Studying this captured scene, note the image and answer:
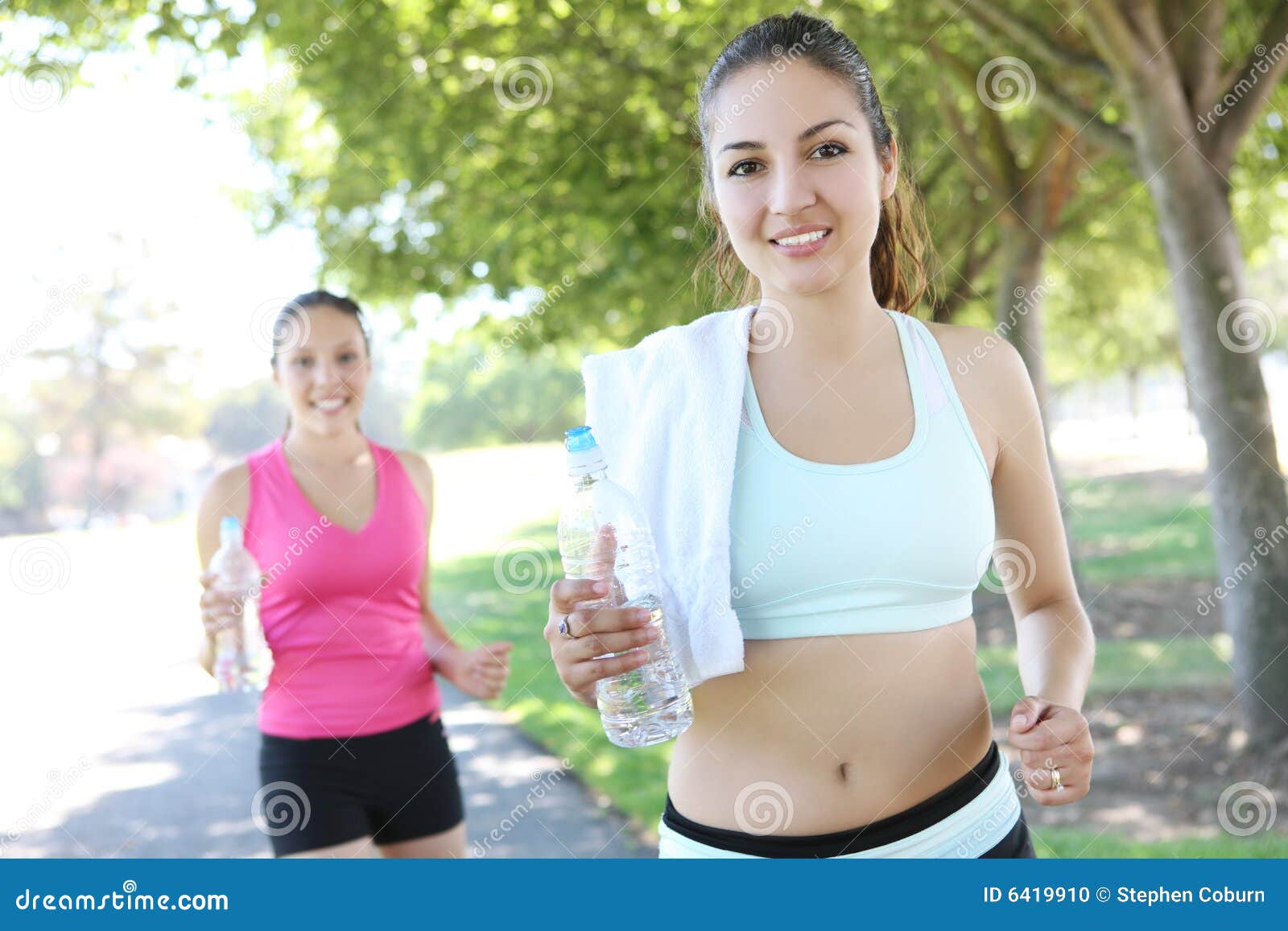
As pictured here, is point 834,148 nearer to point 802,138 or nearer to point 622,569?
point 802,138

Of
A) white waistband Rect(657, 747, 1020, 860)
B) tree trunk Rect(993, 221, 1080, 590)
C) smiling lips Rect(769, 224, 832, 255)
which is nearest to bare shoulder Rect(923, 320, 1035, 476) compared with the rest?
smiling lips Rect(769, 224, 832, 255)

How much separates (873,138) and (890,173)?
0.45ft

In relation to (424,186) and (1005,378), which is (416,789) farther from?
(424,186)

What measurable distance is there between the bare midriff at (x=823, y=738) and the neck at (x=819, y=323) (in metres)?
0.54

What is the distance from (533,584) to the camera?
17281 millimetres

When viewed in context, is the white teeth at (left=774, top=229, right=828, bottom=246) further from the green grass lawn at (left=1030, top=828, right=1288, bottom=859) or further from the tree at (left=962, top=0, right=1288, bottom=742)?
the tree at (left=962, top=0, right=1288, bottom=742)

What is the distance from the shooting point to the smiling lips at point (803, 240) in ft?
6.78

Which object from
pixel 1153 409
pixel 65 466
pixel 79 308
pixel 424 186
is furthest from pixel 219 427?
pixel 1153 409

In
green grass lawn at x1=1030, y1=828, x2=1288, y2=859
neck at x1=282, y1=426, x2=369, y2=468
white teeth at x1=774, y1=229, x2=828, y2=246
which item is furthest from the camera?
green grass lawn at x1=1030, y1=828, x2=1288, y2=859

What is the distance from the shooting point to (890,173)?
234 cm

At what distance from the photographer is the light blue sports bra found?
1995mm

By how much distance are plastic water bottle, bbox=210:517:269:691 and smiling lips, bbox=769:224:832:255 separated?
2.19 metres

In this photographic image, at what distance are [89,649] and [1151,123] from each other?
1270cm

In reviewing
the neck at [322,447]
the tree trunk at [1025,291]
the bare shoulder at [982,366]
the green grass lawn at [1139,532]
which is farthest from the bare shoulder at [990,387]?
the green grass lawn at [1139,532]
